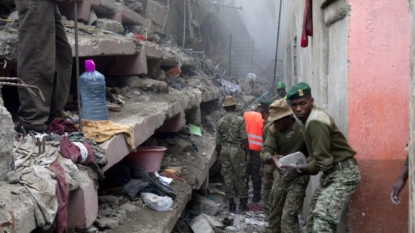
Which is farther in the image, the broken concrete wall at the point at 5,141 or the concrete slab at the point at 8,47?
the concrete slab at the point at 8,47

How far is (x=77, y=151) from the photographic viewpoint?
377 centimetres

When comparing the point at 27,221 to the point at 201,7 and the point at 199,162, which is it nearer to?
the point at 199,162

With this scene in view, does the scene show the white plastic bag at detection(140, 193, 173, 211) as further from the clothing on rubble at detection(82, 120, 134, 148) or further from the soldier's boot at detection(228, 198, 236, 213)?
the soldier's boot at detection(228, 198, 236, 213)

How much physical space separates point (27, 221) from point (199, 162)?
520 cm

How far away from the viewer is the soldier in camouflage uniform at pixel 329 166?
4.16 meters

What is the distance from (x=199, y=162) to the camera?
25.4 feet

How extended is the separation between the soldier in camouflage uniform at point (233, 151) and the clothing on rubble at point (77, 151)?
4.38 metres

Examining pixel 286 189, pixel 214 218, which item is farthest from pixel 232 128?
pixel 286 189

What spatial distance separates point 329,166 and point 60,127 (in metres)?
2.49

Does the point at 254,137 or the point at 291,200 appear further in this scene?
the point at 254,137

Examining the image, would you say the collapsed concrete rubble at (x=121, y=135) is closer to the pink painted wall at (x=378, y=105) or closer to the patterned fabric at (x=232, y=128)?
the patterned fabric at (x=232, y=128)

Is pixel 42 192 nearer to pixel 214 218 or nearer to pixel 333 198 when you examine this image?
pixel 333 198

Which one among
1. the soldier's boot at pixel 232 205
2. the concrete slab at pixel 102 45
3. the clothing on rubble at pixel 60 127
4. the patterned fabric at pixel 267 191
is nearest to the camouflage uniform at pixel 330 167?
the clothing on rubble at pixel 60 127

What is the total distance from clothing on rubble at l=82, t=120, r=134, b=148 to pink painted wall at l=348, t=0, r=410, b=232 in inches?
87.2
